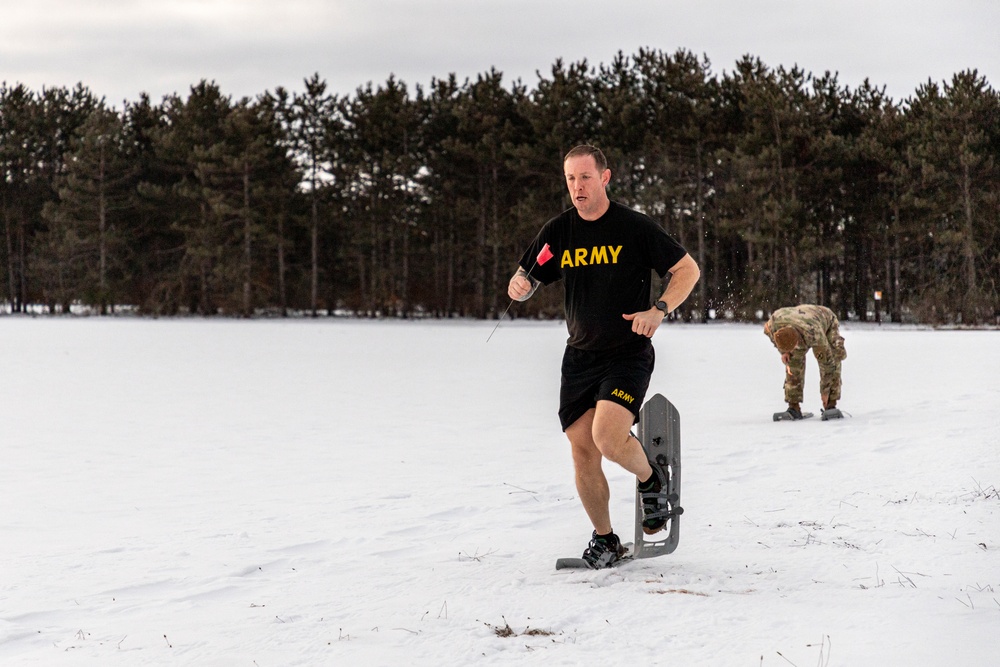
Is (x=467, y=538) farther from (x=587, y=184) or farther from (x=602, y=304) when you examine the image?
(x=587, y=184)

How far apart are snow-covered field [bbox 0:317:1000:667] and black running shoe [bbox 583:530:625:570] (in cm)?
8

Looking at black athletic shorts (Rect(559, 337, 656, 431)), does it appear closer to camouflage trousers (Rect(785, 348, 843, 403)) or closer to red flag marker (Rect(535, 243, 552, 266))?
red flag marker (Rect(535, 243, 552, 266))

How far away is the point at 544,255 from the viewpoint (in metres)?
4.84

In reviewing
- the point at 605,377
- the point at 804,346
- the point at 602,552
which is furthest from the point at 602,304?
the point at 804,346

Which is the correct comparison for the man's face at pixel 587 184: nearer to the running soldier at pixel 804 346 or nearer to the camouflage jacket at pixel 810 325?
the camouflage jacket at pixel 810 325

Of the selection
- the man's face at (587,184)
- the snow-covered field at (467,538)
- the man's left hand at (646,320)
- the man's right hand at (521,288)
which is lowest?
the snow-covered field at (467,538)

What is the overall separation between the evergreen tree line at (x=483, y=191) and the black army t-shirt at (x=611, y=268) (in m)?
36.0

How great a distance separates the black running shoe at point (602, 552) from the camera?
15.9 feet

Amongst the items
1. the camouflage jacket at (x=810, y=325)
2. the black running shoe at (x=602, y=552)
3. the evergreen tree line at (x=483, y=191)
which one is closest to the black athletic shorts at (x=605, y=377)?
the black running shoe at (x=602, y=552)

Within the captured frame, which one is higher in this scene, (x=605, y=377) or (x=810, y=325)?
(x=810, y=325)

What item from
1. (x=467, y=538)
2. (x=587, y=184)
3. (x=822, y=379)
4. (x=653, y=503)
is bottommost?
(x=467, y=538)

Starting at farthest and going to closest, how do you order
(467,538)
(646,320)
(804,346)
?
(804,346)
(467,538)
(646,320)

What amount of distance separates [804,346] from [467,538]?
5898 mm

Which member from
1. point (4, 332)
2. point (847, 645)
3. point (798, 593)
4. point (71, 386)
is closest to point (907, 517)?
point (798, 593)
